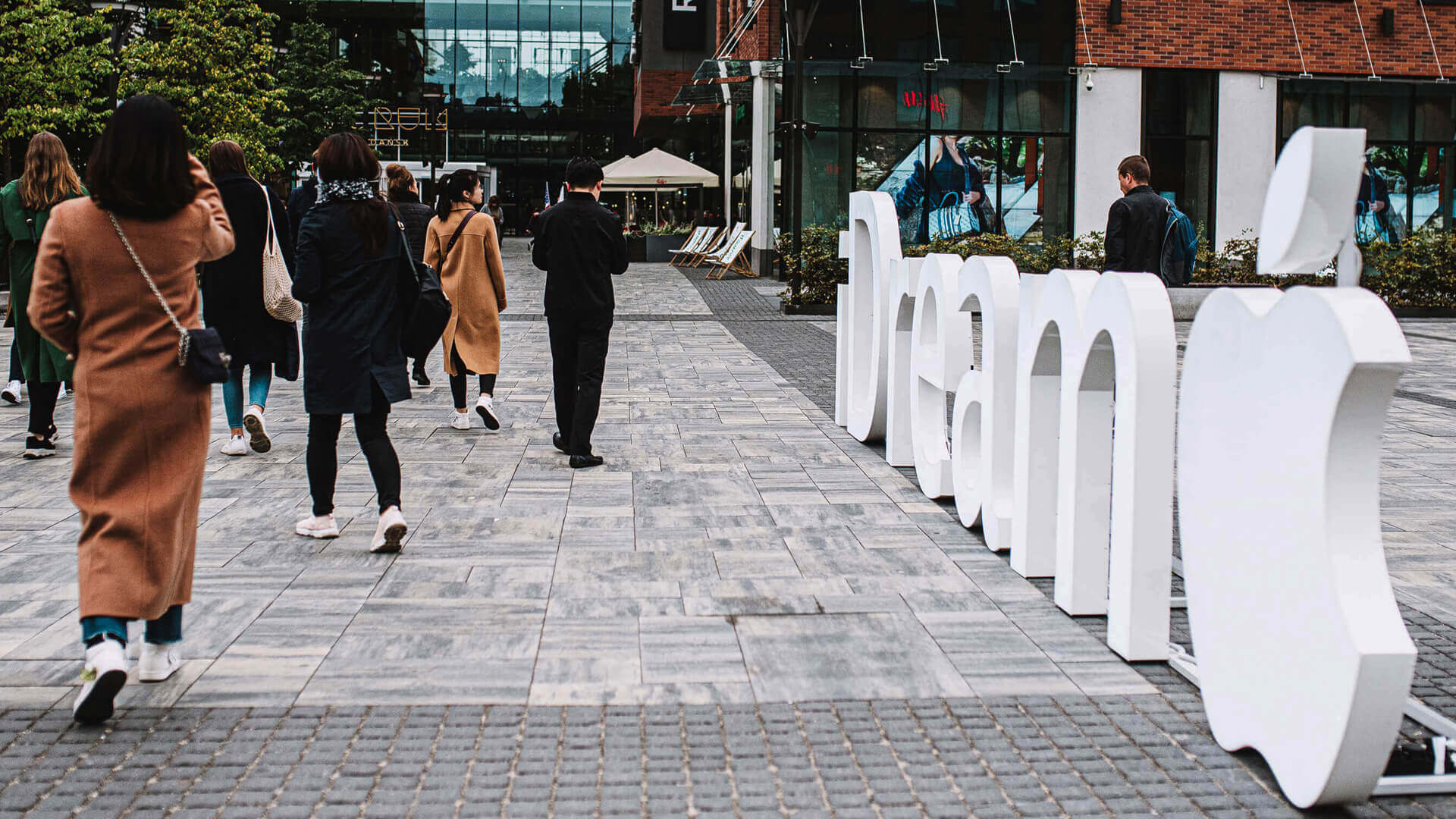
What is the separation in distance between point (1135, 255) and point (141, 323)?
6.52 meters

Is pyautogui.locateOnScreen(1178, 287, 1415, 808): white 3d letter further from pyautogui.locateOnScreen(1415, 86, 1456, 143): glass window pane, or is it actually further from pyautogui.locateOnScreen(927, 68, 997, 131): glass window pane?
pyautogui.locateOnScreen(1415, 86, 1456, 143): glass window pane

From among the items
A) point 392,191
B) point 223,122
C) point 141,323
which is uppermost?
point 223,122

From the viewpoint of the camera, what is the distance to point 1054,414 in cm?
532

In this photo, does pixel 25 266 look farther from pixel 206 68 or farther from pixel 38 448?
pixel 206 68

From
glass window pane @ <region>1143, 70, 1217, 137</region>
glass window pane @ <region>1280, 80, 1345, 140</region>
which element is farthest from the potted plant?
glass window pane @ <region>1280, 80, 1345, 140</region>

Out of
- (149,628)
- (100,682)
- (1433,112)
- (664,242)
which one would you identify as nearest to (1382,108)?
(1433,112)

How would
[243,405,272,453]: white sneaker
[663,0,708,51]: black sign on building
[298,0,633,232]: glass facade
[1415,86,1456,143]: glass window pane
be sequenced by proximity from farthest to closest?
[298,0,633,232]: glass facade
[663,0,708,51]: black sign on building
[1415,86,1456,143]: glass window pane
[243,405,272,453]: white sneaker

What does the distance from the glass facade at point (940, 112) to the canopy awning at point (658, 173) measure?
24.2 feet

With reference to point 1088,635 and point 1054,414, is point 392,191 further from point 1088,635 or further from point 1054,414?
point 1088,635

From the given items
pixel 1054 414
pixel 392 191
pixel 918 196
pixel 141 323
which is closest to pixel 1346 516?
pixel 1054 414

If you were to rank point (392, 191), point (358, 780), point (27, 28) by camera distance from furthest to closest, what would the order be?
point (27, 28)
point (392, 191)
point (358, 780)

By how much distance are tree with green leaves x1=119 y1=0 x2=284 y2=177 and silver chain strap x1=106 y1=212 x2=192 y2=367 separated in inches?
1186

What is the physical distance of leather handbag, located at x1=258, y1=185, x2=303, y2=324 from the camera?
759 centimetres

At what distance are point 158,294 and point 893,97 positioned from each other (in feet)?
67.9
